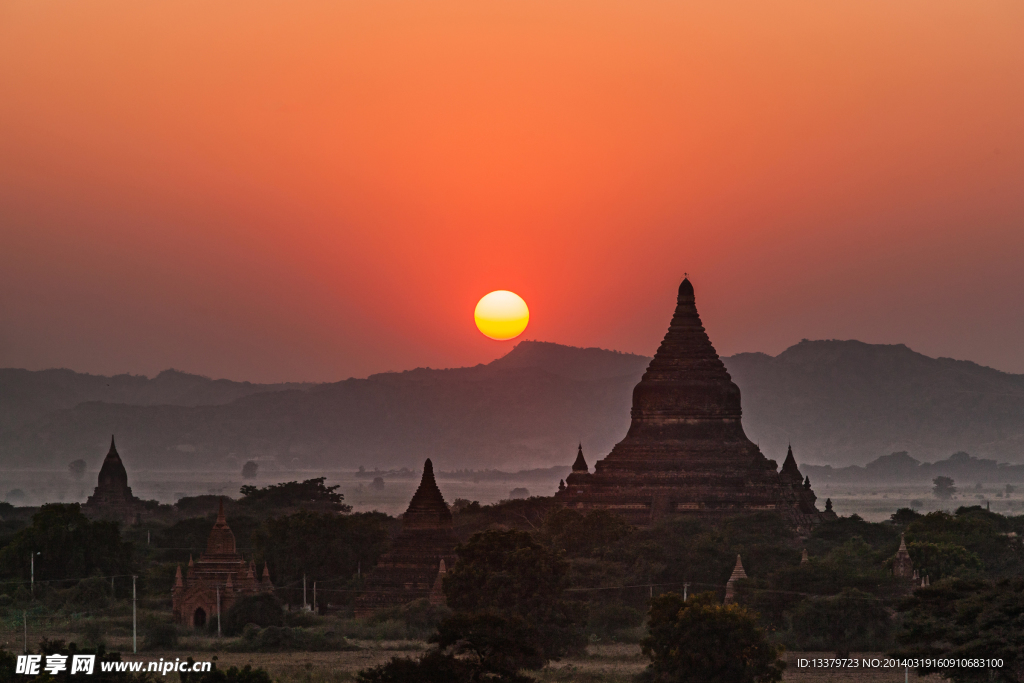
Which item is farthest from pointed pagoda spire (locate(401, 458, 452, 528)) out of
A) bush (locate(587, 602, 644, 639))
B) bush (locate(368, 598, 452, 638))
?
bush (locate(587, 602, 644, 639))

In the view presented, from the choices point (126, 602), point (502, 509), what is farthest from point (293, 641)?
point (502, 509)

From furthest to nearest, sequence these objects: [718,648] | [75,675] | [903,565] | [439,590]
A: [439,590] → [903,565] → [718,648] → [75,675]

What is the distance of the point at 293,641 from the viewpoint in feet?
201

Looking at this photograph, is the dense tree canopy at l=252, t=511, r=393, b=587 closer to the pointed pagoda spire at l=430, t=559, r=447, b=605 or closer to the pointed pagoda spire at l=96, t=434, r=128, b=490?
the pointed pagoda spire at l=430, t=559, r=447, b=605

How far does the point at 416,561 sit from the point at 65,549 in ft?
68.2

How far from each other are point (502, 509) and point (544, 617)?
146ft

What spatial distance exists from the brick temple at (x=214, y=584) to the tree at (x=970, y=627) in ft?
106

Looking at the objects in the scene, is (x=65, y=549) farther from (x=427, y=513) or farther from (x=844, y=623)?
(x=844, y=623)

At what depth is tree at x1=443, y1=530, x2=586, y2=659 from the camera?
190 feet

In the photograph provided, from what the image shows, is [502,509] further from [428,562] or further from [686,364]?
[428,562]

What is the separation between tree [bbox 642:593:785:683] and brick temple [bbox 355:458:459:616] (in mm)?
22996

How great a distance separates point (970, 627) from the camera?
40.6m

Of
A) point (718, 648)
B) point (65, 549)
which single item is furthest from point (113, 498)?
point (718, 648)

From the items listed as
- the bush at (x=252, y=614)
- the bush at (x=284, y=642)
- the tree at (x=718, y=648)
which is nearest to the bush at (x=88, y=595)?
the bush at (x=252, y=614)
